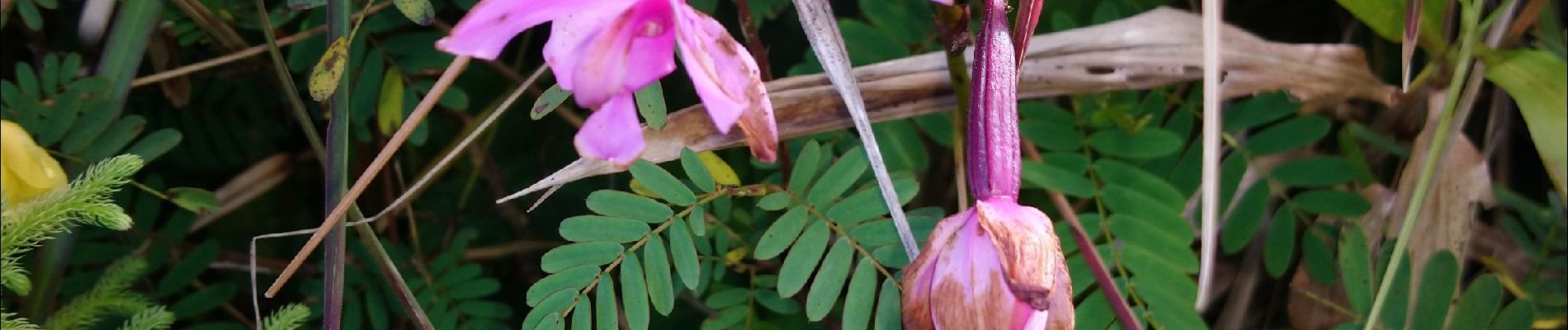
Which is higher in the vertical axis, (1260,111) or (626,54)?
(626,54)

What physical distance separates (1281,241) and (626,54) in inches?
25.3

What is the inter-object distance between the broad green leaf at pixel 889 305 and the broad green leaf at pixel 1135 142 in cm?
23

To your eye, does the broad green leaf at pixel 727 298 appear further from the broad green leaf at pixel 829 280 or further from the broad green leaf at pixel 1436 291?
the broad green leaf at pixel 1436 291

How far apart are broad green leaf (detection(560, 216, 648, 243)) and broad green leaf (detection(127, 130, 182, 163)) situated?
13.1 inches

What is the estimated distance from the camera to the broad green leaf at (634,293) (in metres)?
0.69

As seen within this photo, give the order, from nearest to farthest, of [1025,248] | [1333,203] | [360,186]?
1. [1025,248]
2. [360,186]
3. [1333,203]

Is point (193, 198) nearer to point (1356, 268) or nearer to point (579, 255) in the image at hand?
point (579, 255)

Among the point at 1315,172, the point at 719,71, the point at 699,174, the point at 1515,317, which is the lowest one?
the point at 1515,317

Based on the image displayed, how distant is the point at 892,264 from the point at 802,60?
316mm

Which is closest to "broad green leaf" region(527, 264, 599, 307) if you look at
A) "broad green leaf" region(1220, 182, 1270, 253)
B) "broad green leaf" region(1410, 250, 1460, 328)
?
"broad green leaf" region(1220, 182, 1270, 253)

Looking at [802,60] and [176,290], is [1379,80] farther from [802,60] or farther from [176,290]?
[176,290]

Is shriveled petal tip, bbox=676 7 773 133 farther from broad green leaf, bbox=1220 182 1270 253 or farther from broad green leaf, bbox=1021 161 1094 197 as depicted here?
broad green leaf, bbox=1220 182 1270 253

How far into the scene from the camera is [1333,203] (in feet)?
2.78

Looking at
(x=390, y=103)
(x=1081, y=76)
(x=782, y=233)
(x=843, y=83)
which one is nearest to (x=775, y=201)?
(x=782, y=233)
